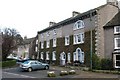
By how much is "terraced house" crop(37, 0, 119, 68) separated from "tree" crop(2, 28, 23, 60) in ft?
33.4

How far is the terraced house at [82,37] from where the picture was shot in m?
39.9

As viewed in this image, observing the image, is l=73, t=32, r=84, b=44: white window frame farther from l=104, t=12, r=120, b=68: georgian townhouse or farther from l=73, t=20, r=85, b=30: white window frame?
l=104, t=12, r=120, b=68: georgian townhouse

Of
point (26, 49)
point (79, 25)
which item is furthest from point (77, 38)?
point (26, 49)

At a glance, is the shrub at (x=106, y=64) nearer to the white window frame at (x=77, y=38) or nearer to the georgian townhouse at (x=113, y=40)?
the georgian townhouse at (x=113, y=40)

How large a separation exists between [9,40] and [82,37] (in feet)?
72.3

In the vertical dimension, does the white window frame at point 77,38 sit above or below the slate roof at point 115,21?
below

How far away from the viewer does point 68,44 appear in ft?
156

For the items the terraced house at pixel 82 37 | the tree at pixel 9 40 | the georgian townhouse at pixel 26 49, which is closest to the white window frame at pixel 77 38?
the terraced house at pixel 82 37

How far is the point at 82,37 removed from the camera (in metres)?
43.3

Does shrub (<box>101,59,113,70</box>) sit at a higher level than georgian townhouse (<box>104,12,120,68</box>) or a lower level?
lower

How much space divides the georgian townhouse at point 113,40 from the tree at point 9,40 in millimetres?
26928

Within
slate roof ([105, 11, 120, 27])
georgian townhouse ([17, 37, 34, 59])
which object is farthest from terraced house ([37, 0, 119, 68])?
georgian townhouse ([17, 37, 34, 59])

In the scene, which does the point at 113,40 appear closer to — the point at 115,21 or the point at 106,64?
the point at 115,21

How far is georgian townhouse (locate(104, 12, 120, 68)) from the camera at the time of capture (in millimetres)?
37281
